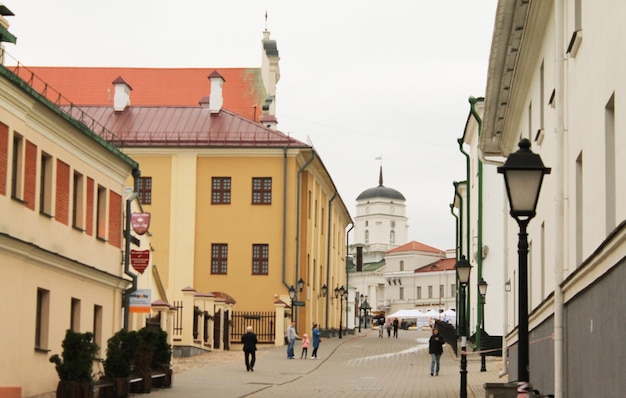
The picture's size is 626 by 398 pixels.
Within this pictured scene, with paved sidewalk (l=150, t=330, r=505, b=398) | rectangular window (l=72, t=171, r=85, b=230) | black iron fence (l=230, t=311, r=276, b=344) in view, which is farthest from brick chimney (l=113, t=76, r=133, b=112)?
rectangular window (l=72, t=171, r=85, b=230)

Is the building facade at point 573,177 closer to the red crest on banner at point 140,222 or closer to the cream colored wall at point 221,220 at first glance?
the red crest on banner at point 140,222

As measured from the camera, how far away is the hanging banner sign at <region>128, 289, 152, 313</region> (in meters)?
27.6

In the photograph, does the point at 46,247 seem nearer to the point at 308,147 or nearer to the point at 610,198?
the point at 610,198

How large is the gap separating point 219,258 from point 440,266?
94995 mm

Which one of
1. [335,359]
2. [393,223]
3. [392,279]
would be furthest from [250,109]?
[393,223]

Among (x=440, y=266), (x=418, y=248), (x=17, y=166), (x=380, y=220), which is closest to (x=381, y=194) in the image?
(x=380, y=220)

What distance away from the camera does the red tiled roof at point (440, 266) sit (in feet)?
471

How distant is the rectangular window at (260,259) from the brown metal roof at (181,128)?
4.70 meters

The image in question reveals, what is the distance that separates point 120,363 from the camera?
22797mm

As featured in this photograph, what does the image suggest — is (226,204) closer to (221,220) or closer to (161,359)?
(221,220)

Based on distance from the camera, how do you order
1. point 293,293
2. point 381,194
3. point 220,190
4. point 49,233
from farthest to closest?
1. point 381,194
2. point 220,190
3. point 293,293
4. point 49,233

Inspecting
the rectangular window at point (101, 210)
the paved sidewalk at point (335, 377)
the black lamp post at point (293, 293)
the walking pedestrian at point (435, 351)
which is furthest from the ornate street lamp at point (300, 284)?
the rectangular window at point (101, 210)

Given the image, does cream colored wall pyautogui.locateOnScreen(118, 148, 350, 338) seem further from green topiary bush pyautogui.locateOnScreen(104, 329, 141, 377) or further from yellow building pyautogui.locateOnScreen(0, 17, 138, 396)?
green topiary bush pyautogui.locateOnScreen(104, 329, 141, 377)

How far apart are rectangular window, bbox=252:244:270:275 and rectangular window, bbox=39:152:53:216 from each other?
2819 centimetres
